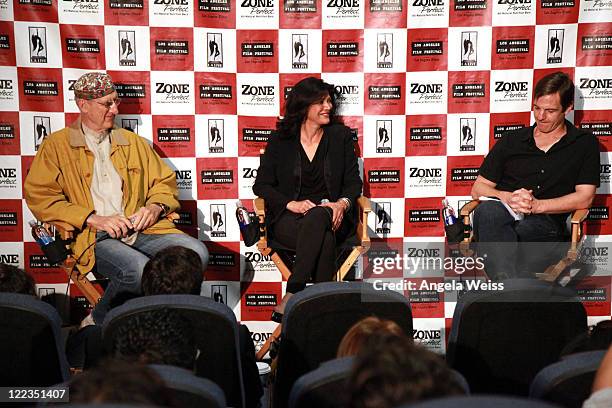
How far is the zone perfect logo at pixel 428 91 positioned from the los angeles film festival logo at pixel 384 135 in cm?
25

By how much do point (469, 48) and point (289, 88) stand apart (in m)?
1.14

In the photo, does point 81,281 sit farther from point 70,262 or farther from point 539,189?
point 539,189

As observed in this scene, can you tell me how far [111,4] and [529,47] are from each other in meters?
2.56

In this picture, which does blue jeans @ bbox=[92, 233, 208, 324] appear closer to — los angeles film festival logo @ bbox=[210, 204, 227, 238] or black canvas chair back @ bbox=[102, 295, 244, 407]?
los angeles film festival logo @ bbox=[210, 204, 227, 238]

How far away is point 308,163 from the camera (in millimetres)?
4297

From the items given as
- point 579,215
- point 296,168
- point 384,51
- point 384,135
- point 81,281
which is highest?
point 384,51

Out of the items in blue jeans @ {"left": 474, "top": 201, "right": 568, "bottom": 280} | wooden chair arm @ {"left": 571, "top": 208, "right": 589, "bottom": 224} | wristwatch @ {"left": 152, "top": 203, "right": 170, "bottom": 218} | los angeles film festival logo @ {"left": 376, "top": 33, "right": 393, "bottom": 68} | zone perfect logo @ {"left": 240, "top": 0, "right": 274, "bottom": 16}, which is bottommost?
Result: blue jeans @ {"left": 474, "top": 201, "right": 568, "bottom": 280}

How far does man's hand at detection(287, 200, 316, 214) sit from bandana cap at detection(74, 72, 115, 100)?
118 cm

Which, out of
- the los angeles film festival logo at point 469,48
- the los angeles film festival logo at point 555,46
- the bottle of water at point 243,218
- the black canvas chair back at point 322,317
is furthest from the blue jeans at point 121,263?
the los angeles film festival logo at point 555,46

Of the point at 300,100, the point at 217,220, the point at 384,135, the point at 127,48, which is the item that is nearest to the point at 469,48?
the point at 384,135

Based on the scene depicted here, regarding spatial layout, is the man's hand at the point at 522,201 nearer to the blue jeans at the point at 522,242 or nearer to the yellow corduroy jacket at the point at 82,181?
the blue jeans at the point at 522,242

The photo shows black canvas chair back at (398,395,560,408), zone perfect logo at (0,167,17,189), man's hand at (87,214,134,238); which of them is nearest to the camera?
black canvas chair back at (398,395,560,408)

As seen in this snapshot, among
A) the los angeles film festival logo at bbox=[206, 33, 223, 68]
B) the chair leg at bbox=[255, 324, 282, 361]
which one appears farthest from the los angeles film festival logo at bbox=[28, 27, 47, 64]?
the chair leg at bbox=[255, 324, 282, 361]

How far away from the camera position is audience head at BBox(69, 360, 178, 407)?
4.05 ft
